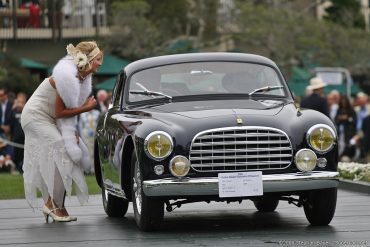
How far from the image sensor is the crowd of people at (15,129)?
27891 mm

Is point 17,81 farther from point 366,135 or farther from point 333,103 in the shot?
point 366,135

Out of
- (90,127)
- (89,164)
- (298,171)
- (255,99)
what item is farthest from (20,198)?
(90,127)

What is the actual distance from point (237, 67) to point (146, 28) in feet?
131

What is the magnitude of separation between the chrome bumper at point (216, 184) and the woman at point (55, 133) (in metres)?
2.08

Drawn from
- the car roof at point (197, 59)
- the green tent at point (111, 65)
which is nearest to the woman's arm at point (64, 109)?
the car roof at point (197, 59)

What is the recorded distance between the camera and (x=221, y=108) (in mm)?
12414

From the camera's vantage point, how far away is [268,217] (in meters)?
13.8

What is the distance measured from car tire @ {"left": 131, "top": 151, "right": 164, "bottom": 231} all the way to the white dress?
1518mm

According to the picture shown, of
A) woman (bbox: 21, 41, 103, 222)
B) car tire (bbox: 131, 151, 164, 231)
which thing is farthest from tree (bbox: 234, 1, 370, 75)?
car tire (bbox: 131, 151, 164, 231)

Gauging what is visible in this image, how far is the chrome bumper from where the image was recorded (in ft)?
38.0

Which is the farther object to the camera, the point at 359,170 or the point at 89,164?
the point at 359,170

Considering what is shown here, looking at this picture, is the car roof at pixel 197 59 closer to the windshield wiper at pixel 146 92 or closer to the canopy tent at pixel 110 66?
the windshield wiper at pixel 146 92

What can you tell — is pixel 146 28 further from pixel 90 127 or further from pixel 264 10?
pixel 90 127

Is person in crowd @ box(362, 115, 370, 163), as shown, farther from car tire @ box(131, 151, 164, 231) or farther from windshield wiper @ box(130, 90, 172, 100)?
car tire @ box(131, 151, 164, 231)
